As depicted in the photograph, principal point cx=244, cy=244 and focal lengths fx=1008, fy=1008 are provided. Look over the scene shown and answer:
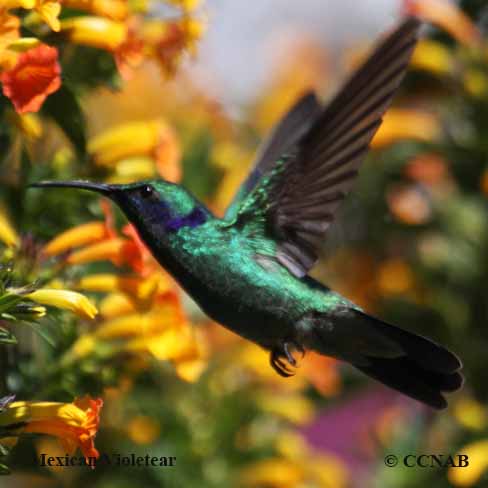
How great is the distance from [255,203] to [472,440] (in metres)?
0.91

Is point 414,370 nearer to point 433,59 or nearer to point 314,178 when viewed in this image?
point 314,178

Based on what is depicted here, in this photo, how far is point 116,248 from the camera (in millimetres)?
1444

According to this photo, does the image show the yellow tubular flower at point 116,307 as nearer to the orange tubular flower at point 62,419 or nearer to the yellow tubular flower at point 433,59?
the orange tubular flower at point 62,419

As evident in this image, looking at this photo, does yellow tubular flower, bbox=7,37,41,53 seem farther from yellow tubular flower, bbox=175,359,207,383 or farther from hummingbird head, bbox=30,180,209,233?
yellow tubular flower, bbox=175,359,207,383

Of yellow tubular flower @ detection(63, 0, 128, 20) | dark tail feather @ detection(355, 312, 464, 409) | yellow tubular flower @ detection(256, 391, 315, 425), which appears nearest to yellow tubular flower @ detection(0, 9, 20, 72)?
yellow tubular flower @ detection(63, 0, 128, 20)

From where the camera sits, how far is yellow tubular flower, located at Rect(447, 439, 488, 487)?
1.92m

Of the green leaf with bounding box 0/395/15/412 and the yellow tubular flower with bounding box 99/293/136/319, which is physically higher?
the green leaf with bounding box 0/395/15/412

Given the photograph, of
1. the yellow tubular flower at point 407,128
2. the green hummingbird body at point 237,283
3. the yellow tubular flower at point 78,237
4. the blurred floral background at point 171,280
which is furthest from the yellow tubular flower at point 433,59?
the yellow tubular flower at point 78,237

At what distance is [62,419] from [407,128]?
55.6 inches

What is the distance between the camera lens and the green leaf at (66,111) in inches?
54.9

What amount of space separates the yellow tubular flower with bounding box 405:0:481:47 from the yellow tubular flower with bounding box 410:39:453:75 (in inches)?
3.1

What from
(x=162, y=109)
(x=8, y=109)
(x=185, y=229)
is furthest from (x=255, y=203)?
(x=162, y=109)

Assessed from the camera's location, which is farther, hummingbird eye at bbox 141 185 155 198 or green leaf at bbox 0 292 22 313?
hummingbird eye at bbox 141 185 155 198

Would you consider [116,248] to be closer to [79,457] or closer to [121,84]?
[121,84]
